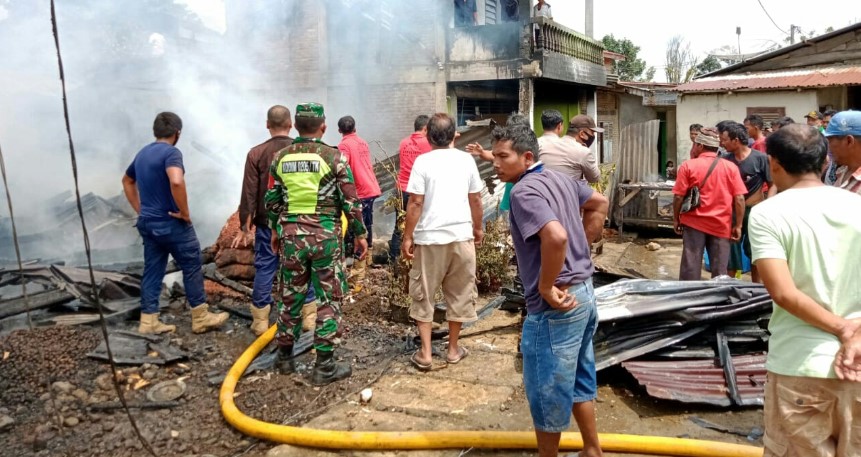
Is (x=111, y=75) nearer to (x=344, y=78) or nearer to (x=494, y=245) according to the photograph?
(x=344, y=78)

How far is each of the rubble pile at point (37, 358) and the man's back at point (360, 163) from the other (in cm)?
314

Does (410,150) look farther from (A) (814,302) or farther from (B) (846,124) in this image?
(A) (814,302)

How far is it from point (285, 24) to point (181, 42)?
94.4 inches

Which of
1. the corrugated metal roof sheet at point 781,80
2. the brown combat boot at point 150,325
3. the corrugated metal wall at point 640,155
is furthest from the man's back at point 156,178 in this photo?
the corrugated metal roof sheet at point 781,80

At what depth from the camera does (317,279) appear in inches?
165

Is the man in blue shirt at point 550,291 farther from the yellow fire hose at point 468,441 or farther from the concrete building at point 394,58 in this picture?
the concrete building at point 394,58

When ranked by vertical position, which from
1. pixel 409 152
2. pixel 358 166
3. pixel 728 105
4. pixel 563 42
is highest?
pixel 563 42

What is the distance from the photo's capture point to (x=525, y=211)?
250 centimetres

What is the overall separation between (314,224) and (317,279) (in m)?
0.39

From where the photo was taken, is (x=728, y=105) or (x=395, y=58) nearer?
(x=395, y=58)

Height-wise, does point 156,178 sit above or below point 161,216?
above

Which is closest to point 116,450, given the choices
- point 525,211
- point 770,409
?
point 525,211

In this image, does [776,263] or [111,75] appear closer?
[776,263]

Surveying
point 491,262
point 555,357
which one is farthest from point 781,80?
point 555,357
